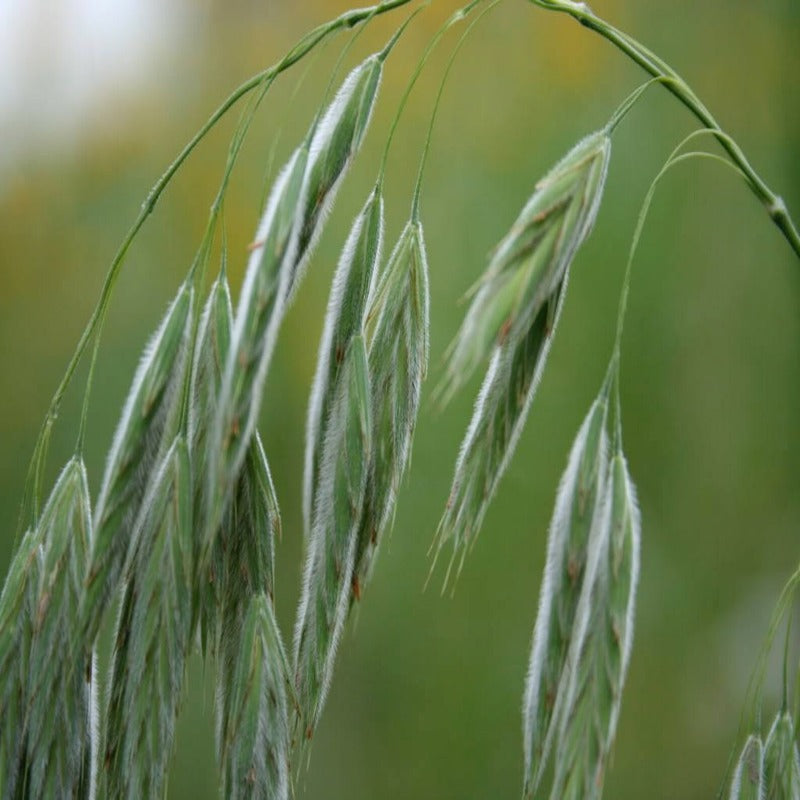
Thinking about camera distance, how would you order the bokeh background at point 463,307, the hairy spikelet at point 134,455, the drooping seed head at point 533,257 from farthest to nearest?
the bokeh background at point 463,307 < the hairy spikelet at point 134,455 < the drooping seed head at point 533,257

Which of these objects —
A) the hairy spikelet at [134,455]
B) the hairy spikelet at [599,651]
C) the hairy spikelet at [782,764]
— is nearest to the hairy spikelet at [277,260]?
the hairy spikelet at [134,455]

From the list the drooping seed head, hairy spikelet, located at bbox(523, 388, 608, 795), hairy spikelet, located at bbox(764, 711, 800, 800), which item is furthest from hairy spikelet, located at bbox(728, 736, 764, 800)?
the drooping seed head

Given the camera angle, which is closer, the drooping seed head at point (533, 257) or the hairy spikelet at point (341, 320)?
the drooping seed head at point (533, 257)

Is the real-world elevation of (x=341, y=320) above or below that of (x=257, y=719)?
above

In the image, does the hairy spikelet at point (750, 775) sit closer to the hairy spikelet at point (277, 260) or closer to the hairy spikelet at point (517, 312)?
the hairy spikelet at point (517, 312)

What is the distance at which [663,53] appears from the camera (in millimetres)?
843

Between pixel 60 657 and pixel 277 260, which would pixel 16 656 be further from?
pixel 277 260

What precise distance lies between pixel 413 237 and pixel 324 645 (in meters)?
0.20

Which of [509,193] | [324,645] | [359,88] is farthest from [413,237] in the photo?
[509,193]

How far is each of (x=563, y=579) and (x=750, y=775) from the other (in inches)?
8.8

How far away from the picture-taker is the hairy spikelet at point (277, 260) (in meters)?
0.46

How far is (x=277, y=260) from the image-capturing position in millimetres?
462

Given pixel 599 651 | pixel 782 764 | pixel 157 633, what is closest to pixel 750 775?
pixel 782 764

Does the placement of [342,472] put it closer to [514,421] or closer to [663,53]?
[514,421]
